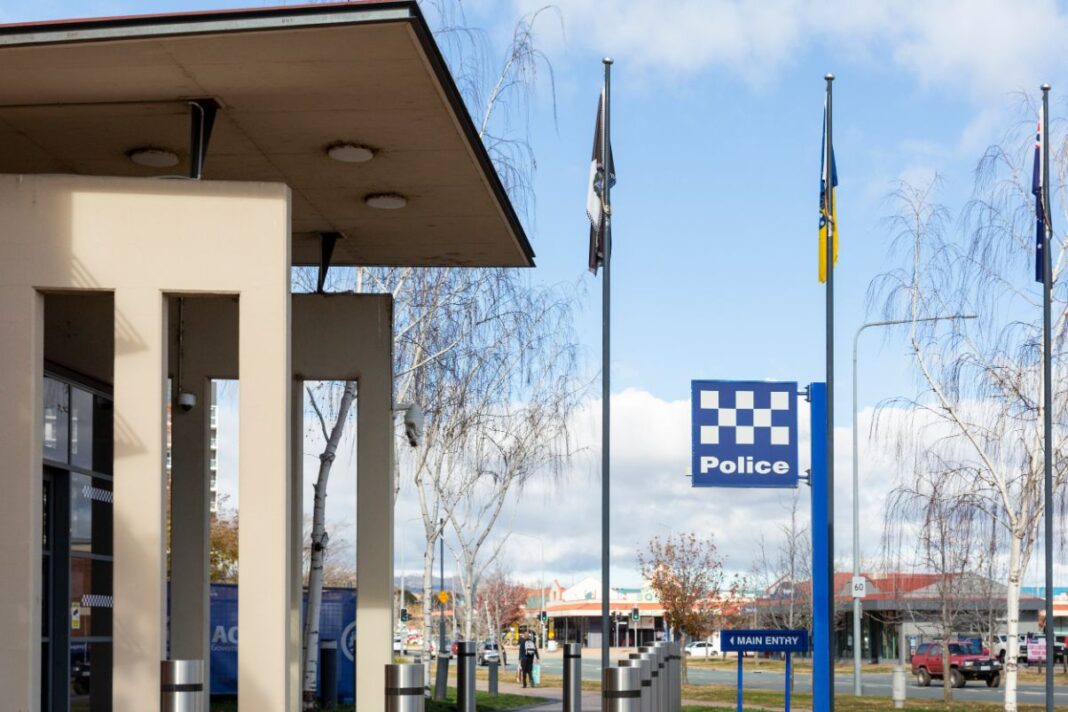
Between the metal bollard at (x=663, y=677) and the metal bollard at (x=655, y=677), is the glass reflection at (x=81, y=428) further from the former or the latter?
the metal bollard at (x=663, y=677)

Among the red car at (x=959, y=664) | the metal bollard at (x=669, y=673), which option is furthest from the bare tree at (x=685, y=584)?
the metal bollard at (x=669, y=673)

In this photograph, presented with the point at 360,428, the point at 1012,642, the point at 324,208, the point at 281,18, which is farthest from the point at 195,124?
the point at 1012,642

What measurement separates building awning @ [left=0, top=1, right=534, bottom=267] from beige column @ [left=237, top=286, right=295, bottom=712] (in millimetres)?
1382

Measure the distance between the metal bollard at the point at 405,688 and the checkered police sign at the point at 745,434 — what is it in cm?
1052

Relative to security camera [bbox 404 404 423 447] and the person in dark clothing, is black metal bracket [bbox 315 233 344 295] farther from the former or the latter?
the person in dark clothing

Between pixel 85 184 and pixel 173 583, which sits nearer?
pixel 85 184

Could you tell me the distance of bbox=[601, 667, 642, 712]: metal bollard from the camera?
9.87 m

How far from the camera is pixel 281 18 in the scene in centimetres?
993

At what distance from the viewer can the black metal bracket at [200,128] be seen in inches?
457

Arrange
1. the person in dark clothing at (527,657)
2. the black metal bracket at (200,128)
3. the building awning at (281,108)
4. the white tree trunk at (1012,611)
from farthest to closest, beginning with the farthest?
the person in dark clothing at (527,657)
the white tree trunk at (1012,611)
the black metal bracket at (200,128)
the building awning at (281,108)

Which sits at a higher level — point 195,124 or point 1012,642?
point 195,124

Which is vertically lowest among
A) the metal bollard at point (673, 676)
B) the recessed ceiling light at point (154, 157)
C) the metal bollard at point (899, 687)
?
the metal bollard at point (899, 687)

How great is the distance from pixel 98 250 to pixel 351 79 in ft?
7.09

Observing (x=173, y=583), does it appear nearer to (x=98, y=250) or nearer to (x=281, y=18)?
(x=98, y=250)
